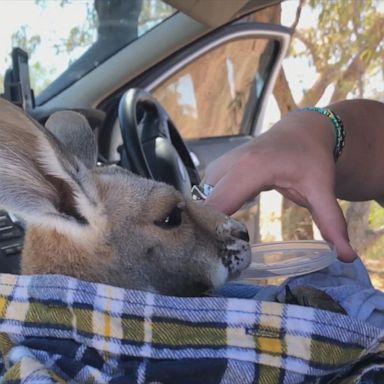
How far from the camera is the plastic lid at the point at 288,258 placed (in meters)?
1.30

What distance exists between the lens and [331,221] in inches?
53.2

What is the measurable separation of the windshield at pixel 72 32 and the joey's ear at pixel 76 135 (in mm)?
1269

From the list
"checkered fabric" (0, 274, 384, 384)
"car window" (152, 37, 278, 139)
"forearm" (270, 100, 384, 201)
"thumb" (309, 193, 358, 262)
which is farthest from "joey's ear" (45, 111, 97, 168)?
"car window" (152, 37, 278, 139)

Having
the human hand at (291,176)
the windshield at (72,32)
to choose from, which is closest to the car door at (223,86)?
the windshield at (72,32)

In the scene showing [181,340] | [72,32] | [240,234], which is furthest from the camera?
[72,32]

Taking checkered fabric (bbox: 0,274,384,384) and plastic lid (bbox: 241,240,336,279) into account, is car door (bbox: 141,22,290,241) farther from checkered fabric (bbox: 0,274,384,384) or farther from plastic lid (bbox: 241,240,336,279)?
checkered fabric (bbox: 0,274,384,384)

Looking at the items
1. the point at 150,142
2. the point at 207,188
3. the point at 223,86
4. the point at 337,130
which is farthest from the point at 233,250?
the point at 223,86

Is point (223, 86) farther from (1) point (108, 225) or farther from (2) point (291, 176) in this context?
(1) point (108, 225)

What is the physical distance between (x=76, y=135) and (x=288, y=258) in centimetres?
60

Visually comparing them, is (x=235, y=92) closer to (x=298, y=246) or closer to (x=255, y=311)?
(x=298, y=246)

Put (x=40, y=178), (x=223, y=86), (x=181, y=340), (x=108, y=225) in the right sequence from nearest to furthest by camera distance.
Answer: (x=181, y=340)
(x=40, y=178)
(x=108, y=225)
(x=223, y=86)

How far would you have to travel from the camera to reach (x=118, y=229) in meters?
1.28

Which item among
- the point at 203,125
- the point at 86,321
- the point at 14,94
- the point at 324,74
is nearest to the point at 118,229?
the point at 86,321

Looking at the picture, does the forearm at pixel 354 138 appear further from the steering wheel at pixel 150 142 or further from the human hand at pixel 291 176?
the steering wheel at pixel 150 142
